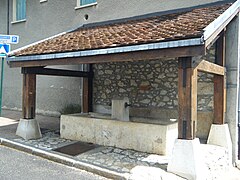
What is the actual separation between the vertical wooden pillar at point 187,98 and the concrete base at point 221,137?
2.06 meters

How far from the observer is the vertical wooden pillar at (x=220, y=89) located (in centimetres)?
622

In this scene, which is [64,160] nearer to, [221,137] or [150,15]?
[221,137]

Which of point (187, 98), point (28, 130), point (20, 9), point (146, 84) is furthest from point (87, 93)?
point (20, 9)

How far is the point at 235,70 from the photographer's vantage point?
647 cm

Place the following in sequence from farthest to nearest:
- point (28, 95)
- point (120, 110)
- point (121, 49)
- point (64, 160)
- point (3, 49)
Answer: point (3, 49), point (28, 95), point (120, 110), point (64, 160), point (121, 49)

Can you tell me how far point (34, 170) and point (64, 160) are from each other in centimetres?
67

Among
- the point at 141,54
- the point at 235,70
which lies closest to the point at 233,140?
the point at 235,70

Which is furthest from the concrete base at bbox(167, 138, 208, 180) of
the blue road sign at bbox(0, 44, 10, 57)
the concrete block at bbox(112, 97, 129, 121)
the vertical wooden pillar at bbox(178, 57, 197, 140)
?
the blue road sign at bbox(0, 44, 10, 57)

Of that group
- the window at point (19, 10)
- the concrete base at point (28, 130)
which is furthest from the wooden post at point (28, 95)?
the window at point (19, 10)

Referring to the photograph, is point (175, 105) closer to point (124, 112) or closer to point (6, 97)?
point (124, 112)

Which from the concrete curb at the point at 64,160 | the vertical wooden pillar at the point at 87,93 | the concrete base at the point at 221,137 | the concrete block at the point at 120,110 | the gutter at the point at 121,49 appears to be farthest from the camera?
the vertical wooden pillar at the point at 87,93

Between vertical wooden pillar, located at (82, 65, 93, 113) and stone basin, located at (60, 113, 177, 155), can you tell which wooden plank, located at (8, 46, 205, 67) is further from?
vertical wooden pillar, located at (82, 65, 93, 113)

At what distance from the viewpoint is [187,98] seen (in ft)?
14.9

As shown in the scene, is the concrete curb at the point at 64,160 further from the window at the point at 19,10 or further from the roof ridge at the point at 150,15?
the window at the point at 19,10
